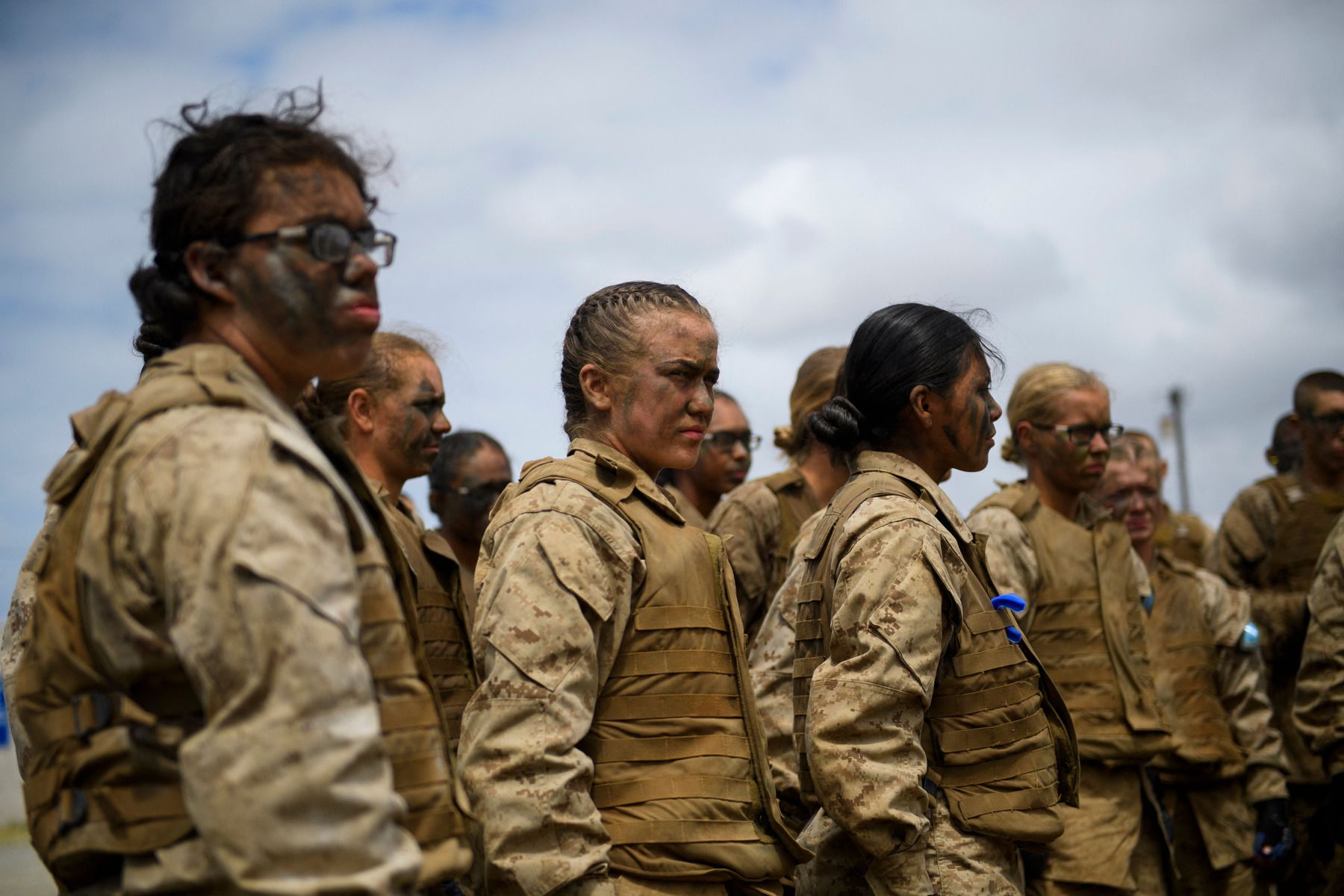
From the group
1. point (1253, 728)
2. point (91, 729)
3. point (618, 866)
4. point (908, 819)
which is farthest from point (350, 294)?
point (1253, 728)

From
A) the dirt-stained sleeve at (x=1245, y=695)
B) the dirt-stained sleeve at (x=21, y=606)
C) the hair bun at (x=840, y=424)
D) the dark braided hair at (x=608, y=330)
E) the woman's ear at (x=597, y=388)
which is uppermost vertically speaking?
the dark braided hair at (x=608, y=330)

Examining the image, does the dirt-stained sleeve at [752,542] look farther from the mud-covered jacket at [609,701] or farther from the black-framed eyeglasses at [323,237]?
the black-framed eyeglasses at [323,237]

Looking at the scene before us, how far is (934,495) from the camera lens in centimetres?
410

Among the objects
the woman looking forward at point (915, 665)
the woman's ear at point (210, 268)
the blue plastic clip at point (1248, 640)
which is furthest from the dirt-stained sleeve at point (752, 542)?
the woman's ear at point (210, 268)

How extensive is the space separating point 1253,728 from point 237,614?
6.51 meters

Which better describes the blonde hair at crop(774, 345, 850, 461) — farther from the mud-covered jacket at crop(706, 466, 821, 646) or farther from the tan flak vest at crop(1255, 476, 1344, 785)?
the tan flak vest at crop(1255, 476, 1344, 785)

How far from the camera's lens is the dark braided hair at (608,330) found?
12.3 ft

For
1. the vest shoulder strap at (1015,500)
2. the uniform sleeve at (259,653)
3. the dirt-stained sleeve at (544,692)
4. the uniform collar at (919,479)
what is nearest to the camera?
the uniform sleeve at (259,653)

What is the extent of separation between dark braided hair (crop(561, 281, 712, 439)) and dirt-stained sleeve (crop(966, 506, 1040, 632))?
253cm

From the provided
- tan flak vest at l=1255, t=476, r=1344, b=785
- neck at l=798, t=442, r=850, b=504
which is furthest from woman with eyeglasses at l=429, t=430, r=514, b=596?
tan flak vest at l=1255, t=476, r=1344, b=785

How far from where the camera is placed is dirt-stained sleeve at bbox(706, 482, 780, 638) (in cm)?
668

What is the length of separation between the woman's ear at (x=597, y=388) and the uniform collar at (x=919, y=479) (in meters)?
1.06

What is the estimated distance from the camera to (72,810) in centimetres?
209

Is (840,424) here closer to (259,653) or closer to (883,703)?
(883,703)
